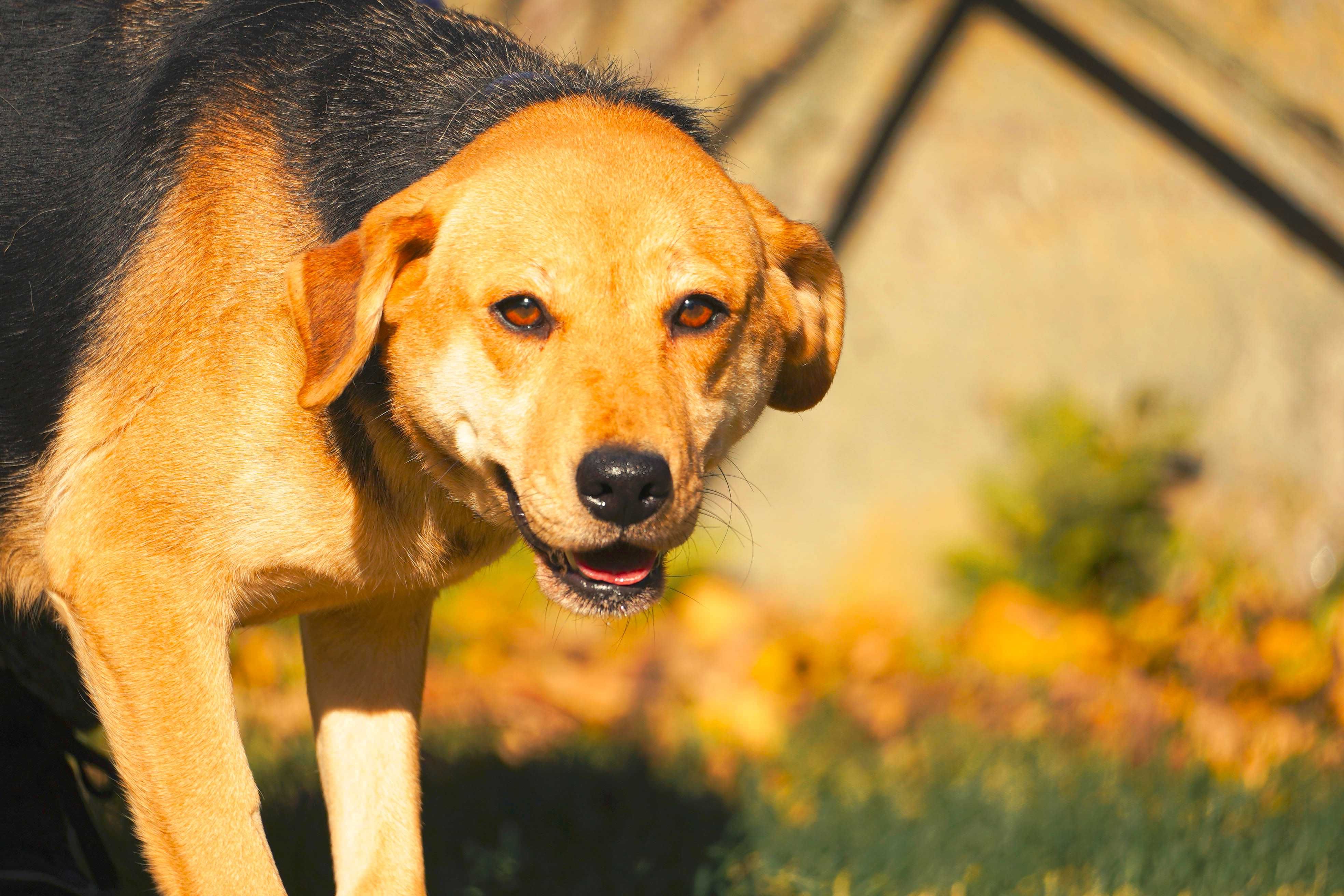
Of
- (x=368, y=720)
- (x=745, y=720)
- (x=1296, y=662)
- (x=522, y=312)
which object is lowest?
(x=745, y=720)

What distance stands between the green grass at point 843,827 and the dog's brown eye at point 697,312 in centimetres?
188

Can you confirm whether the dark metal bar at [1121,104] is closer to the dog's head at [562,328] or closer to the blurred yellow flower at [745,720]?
the blurred yellow flower at [745,720]

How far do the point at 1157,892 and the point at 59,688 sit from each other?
320 cm

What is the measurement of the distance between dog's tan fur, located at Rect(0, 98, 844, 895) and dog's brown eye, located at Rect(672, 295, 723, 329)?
0.10 ft

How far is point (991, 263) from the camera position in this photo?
281 inches

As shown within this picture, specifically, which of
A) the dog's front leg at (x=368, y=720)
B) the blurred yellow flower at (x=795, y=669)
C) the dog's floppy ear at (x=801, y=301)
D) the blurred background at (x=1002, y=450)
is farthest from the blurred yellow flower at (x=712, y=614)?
the dog's floppy ear at (x=801, y=301)

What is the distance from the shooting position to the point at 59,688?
3.47 meters

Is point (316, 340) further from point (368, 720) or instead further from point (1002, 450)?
point (1002, 450)

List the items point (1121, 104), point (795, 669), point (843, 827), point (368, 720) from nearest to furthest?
point (368, 720) → point (843, 827) → point (795, 669) → point (1121, 104)

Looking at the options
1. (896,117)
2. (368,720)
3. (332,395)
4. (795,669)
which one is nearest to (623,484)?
(332,395)

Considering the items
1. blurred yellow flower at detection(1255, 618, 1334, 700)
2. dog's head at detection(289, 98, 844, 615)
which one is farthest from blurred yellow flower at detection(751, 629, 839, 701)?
dog's head at detection(289, 98, 844, 615)

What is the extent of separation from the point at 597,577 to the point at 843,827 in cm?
203

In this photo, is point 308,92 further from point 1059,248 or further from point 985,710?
point 1059,248

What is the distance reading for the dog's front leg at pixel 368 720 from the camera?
132 inches
